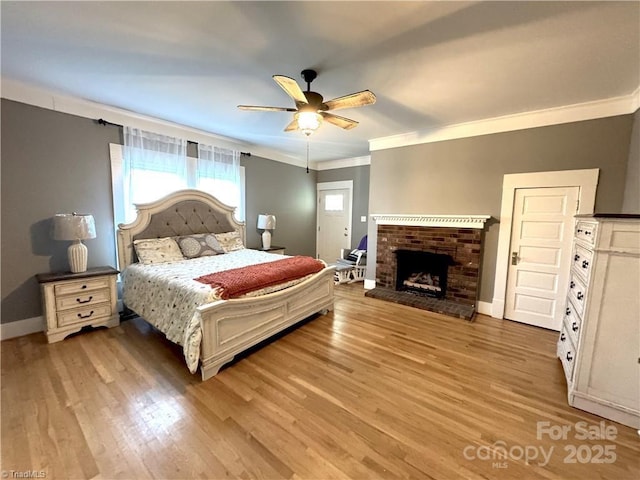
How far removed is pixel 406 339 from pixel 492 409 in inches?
39.9

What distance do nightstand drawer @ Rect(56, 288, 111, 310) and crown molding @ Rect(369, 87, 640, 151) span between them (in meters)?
4.31

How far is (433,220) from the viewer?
12.3ft

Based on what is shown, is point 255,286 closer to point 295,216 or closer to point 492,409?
point 492,409

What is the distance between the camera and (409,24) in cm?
163

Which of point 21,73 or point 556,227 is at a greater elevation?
point 21,73

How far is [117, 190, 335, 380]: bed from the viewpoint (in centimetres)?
205

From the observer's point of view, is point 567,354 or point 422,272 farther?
point 422,272

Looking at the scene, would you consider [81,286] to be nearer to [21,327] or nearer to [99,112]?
[21,327]

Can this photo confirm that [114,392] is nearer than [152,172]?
Yes

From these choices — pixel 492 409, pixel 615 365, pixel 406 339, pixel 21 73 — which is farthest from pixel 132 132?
pixel 615 365

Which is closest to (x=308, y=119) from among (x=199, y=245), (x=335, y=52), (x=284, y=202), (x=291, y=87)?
(x=291, y=87)

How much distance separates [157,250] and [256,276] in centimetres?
172

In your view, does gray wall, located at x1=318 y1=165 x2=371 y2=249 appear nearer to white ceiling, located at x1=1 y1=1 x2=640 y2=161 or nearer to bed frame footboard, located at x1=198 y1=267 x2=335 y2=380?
white ceiling, located at x1=1 y1=1 x2=640 y2=161

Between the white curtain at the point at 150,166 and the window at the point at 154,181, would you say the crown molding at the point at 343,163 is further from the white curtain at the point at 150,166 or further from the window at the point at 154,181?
the white curtain at the point at 150,166
